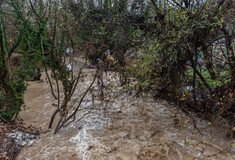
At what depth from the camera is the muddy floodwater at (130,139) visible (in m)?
3.52

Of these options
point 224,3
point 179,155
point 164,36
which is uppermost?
point 224,3

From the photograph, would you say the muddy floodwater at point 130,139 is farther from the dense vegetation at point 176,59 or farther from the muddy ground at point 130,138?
the dense vegetation at point 176,59

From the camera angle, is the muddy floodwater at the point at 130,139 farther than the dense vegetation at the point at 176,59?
No

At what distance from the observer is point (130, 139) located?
4.00 metres

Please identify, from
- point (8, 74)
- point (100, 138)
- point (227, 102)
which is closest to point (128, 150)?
point (100, 138)

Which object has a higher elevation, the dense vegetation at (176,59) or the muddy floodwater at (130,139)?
the dense vegetation at (176,59)

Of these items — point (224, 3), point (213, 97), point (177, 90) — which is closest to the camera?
point (224, 3)

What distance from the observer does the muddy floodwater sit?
3520mm

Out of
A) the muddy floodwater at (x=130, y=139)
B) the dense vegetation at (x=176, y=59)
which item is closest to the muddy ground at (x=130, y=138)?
the muddy floodwater at (x=130, y=139)

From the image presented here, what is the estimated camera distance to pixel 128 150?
365 centimetres

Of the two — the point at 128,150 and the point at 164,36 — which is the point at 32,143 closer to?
the point at 128,150

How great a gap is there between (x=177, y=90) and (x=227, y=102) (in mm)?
1102

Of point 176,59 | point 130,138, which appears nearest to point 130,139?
point 130,138

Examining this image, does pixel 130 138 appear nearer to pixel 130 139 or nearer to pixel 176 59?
pixel 130 139
